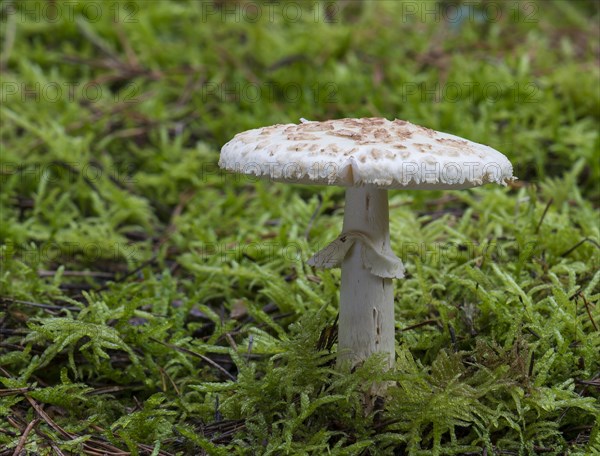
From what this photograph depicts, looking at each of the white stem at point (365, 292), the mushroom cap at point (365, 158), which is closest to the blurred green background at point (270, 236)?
the white stem at point (365, 292)

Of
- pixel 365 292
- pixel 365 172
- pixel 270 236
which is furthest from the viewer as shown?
pixel 270 236

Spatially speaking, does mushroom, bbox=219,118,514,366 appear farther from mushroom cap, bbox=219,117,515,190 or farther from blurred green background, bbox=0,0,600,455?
blurred green background, bbox=0,0,600,455

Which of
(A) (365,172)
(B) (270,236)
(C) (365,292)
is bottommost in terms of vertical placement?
(B) (270,236)

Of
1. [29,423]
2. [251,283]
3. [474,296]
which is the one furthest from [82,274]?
[474,296]

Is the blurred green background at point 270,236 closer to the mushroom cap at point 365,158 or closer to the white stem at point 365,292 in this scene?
the white stem at point 365,292

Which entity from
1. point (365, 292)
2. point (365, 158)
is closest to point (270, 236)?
point (365, 292)

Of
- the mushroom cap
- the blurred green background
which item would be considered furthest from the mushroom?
the blurred green background

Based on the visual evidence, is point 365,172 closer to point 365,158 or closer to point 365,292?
point 365,158
